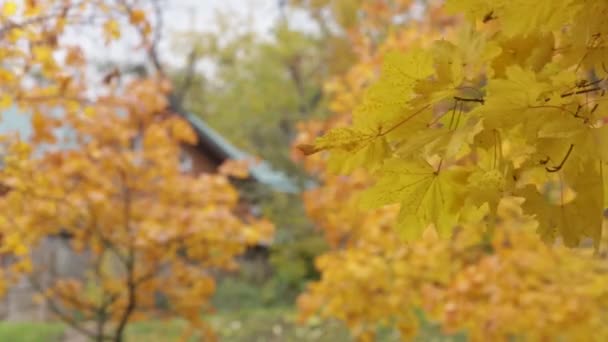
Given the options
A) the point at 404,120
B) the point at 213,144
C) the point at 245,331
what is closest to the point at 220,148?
the point at 213,144

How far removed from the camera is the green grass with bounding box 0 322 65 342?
31.9ft

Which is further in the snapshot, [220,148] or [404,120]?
[220,148]

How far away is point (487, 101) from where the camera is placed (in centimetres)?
82

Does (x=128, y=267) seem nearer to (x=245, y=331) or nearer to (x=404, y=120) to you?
(x=404, y=120)

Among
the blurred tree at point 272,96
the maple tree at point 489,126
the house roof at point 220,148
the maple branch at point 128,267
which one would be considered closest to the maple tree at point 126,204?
the maple branch at point 128,267

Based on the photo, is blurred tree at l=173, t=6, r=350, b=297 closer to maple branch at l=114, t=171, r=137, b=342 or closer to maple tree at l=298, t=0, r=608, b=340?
maple branch at l=114, t=171, r=137, b=342

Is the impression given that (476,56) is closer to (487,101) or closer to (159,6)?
(487,101)

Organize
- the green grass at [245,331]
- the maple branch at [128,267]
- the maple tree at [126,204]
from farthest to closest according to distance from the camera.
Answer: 1. the green grass at [245,331]
2. the maple branch at [128,267]
3. the maple tree at [126,204]

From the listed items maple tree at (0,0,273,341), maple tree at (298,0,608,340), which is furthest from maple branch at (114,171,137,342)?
maple tree at (298,0,608,340)

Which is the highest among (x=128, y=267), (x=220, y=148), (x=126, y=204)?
(x=220, y=148)

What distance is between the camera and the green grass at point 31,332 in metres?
9.72

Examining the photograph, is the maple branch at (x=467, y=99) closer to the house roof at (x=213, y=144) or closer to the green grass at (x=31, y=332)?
the green grass at (x=31, y=332)

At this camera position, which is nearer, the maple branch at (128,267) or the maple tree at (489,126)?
the maple tree at (489,126)

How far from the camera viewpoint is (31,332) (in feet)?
33.2
